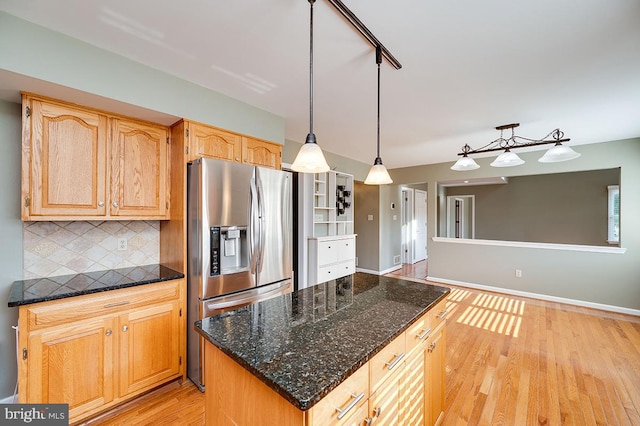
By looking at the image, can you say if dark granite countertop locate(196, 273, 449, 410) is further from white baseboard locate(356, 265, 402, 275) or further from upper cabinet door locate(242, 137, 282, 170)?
white baseboard locate(356, 265, 402, 275)

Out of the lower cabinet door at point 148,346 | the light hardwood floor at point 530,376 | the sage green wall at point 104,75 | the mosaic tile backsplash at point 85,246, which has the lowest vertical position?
the light hardwood floor at point 530,376

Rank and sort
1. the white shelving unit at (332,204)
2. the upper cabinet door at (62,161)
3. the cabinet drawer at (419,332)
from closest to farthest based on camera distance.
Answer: the cabinet drawer at (419,332)
the upper cabinet door at (62,161)
the white shelving unit at (332,204)

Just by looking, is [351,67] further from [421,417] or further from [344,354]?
[421,417]

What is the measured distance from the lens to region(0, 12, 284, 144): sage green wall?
150 cm

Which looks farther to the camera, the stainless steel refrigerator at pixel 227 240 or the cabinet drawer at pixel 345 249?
the cabinet drawer at pixel 345 249

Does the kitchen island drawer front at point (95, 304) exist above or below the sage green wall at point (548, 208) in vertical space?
below

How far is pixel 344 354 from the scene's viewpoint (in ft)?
3.20

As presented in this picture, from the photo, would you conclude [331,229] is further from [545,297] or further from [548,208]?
[548,208]

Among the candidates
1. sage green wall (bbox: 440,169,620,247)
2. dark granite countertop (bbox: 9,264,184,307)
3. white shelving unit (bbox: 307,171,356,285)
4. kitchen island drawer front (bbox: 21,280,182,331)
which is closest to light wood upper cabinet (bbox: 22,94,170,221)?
dark granite countertop (bbox: 9,264,184,307)

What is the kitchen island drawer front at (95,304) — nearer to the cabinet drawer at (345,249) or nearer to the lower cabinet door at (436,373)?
the lower cabinet door at (436,373)

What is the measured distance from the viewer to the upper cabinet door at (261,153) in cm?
258

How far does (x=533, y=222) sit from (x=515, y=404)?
5.81 meters

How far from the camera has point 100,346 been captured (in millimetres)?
1771

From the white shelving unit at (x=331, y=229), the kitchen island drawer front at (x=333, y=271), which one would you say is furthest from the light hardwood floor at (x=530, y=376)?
the white shelving unit at (x=331, y=229)
